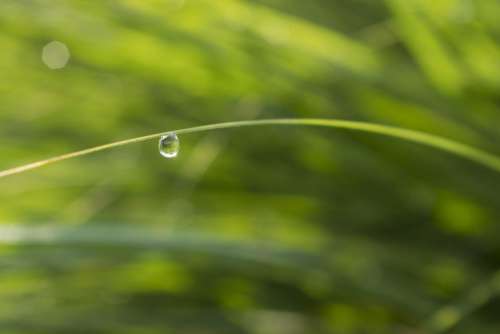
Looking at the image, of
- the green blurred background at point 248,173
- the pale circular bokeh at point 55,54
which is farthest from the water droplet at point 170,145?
the pale circular bokeh at point 55,54

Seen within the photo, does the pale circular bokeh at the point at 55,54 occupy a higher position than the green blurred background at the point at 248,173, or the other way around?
the pale circular bokeh at the point at 55,54

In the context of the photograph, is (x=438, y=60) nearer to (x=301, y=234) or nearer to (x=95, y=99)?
(x=301, y=234)

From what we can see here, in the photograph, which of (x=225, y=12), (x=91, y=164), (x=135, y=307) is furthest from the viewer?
(x=91, y=164)

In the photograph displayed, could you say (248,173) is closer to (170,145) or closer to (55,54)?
(55,54)

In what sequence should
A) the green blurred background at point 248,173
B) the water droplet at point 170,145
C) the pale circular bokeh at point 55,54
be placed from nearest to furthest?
the water droplet at point 170,145 < the green blurred background at point 248,173 < the pale circular bokeh at point 55,54

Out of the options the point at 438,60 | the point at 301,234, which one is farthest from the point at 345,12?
the point at 301,234

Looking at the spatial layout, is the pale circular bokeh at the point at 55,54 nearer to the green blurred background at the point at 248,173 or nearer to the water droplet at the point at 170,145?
the green blurred background at the point at 248,173

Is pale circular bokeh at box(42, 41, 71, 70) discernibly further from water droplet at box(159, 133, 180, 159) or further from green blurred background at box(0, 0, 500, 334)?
water droplet at box(159, 133, 180, 159)

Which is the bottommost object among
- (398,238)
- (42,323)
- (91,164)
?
(42,323)

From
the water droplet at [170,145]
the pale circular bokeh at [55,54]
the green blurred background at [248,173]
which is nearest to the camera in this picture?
the water droplet at [170,145]
